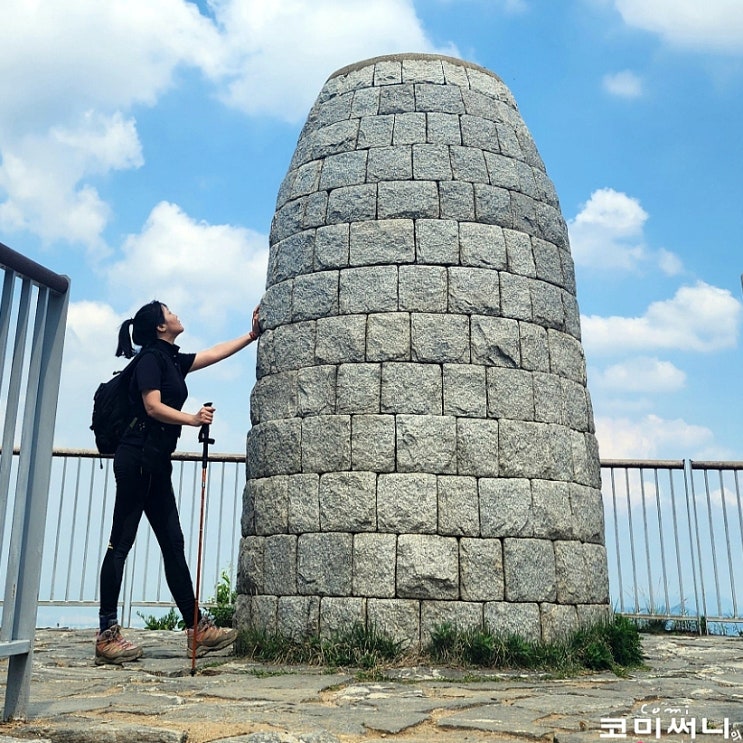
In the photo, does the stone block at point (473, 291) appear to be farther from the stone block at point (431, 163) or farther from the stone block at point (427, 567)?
the stone block at point (427, 567)

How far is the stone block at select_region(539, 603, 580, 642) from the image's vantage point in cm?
579

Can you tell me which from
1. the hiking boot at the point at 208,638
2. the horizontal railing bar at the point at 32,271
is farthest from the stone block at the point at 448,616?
the horizontal railing bar at the point at 32,271

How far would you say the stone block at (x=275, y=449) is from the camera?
6211mm

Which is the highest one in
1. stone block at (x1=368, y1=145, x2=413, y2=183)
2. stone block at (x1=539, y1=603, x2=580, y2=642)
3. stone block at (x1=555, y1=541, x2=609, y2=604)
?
stone block at (x1=368, y1=145, x2=413, y2=183)

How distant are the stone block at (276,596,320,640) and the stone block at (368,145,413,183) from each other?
327 cm

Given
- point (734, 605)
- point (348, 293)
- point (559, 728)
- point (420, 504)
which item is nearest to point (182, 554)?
point (420, 504)

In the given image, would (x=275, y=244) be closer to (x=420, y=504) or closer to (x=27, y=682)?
(x=420, y=504)

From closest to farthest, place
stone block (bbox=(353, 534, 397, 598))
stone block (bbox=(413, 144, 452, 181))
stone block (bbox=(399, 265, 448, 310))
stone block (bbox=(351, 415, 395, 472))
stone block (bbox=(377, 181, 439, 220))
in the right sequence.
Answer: stone block (bbox=(353, 534, 397, 598)) → stone block (bbox=(351, 415, 395, 472)) → stone block (bbox=(399, 265, 448, 310)) → stone block (bbox=(377, 181, 439, 220)) → stone block (bbox=(413, 144, 452, 181))

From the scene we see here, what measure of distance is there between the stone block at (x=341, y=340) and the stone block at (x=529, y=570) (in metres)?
1.75

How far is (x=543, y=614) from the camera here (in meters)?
5.82

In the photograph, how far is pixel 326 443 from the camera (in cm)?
605

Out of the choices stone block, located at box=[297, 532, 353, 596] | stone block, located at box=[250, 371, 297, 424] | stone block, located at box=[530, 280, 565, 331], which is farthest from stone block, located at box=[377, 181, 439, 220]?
stone block, located at box=[297, 532, 353, 596]

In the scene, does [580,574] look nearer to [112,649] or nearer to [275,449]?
[275,449]

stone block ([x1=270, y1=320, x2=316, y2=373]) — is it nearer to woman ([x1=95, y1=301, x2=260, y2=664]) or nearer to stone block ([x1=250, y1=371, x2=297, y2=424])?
stone block ([x1=250, y1=371, x2=297, y2=424])
